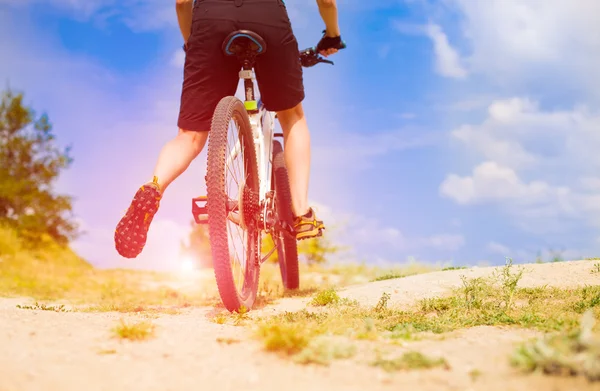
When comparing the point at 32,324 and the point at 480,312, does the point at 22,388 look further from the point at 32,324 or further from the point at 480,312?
the point at 480,312

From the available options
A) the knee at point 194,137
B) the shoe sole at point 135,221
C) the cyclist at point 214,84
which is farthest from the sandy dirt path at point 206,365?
the knee at point 194,137

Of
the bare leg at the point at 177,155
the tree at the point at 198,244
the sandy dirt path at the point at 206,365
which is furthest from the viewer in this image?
the tree at the point at 198,244

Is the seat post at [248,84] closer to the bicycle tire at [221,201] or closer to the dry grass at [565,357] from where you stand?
the bicycle tire at [221,201]

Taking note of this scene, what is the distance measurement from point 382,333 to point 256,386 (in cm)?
80

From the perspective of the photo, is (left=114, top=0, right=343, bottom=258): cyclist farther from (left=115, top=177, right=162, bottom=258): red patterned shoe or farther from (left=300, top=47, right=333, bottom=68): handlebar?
(left=300, top=47, right=333, bottom=68): handlebar

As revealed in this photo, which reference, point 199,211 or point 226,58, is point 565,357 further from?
point 226,58

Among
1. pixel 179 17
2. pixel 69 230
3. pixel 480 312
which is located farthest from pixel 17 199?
pixel 480 312

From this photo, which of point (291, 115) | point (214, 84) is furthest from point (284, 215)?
point (214, 84)

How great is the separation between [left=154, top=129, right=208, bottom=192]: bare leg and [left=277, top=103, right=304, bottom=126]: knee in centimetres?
61

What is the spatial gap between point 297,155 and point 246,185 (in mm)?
438

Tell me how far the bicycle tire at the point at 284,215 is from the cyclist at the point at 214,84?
13cm

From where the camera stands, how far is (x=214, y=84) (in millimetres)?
3520

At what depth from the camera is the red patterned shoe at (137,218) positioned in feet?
10.4

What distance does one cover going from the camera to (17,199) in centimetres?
1547
